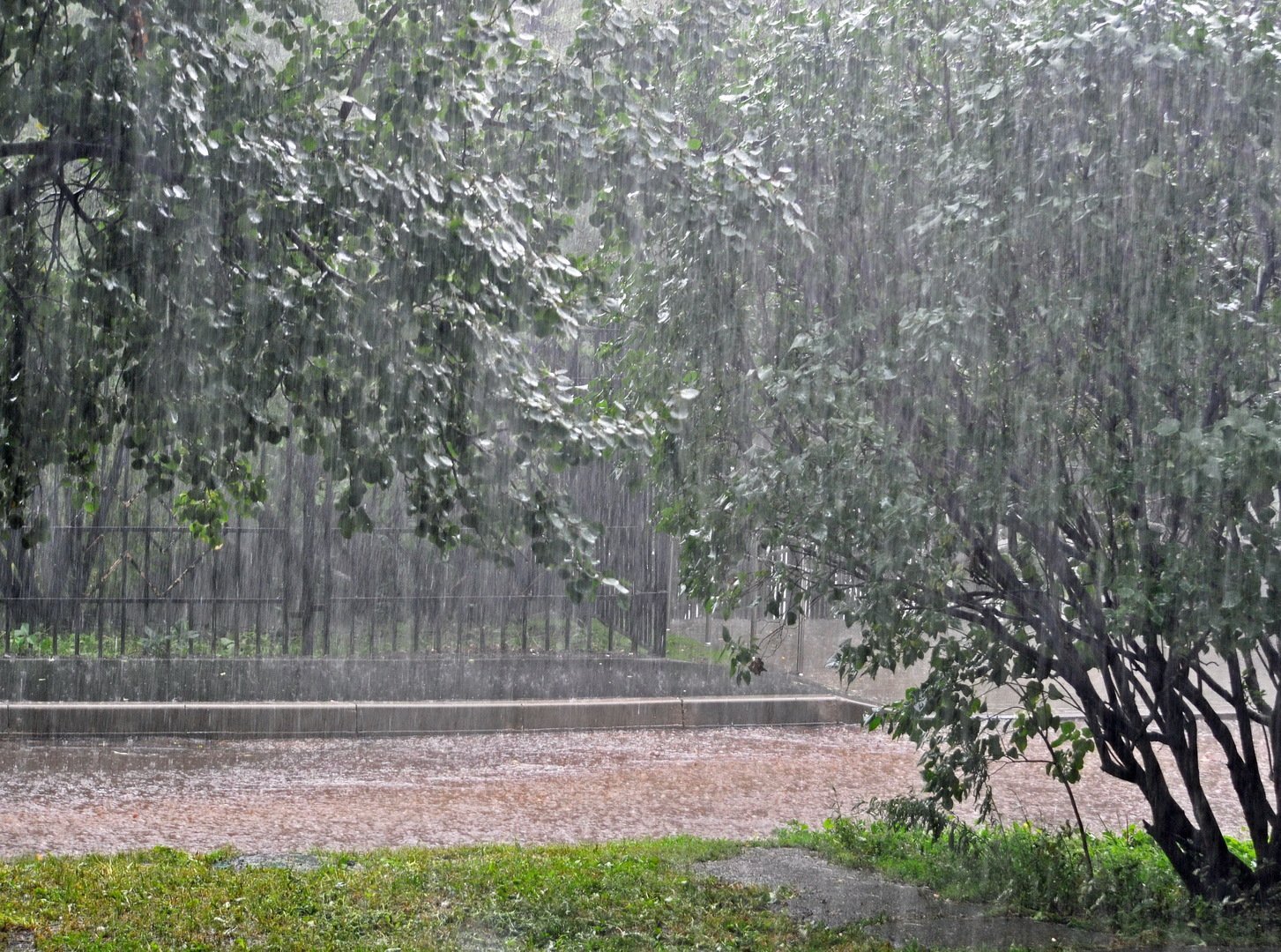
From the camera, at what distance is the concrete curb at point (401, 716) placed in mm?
11008

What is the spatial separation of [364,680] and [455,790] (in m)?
3.41

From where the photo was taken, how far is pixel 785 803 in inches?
355

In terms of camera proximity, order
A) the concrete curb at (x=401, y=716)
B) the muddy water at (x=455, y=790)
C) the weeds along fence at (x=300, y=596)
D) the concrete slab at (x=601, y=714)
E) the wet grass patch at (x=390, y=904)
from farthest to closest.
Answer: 1. the weeds along fence at (x=300, y=596)
2. the concrete slab at (x=601, y=714)
3. the concrete curb at (x=401, y=716)
4. the muddy water at (x=455, y=790)
5. the wet grass patch at (x=390, y=904)

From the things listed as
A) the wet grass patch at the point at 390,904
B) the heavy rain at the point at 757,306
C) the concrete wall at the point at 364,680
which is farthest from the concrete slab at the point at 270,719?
the wet grass patch at the point at 390,904

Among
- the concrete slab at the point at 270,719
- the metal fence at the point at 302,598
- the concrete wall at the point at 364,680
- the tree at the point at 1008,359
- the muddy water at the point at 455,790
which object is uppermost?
the tree at the point at 1008,359

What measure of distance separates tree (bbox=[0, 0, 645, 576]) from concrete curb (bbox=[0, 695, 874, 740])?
21.4 feet

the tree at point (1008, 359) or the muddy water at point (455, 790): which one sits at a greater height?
the tree at point (1008, 359)

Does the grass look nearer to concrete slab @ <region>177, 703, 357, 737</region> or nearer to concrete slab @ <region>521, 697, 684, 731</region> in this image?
concrete slab @ <region>177, 703, 357, 737</region>

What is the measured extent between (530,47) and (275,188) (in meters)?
1.42

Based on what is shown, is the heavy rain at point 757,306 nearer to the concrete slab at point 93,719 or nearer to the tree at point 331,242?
the tree at point 331,242

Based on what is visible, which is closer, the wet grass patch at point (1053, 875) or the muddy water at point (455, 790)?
the wet grass patch at point (1053, 875)

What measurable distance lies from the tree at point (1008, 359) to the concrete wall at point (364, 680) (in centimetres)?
672

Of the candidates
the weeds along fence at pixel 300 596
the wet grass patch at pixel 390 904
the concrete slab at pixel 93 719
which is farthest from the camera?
the weeds along fence at pixel 300 596

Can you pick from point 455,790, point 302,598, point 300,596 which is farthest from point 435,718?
point 455,790
